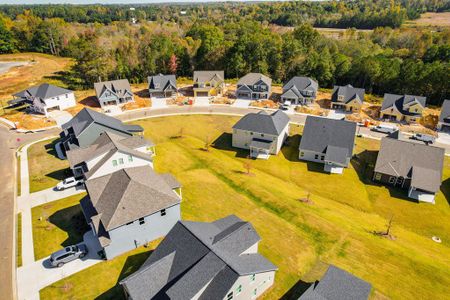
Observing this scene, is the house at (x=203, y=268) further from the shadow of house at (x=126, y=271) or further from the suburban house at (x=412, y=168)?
the suburban house at (x=412, y=168)

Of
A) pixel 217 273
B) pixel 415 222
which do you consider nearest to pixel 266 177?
pixel 415 222

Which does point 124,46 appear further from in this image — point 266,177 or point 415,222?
point 415,222

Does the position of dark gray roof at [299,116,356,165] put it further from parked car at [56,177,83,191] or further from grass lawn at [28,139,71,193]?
grass lawn at [28,139,71,193]

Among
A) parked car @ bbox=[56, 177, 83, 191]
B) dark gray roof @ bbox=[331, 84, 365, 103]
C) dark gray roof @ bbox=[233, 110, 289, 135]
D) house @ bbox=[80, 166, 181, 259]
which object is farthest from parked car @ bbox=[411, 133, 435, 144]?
parked car @ bbox=[56, 177, 83, 191]

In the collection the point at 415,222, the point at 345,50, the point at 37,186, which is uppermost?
the point at 345,50

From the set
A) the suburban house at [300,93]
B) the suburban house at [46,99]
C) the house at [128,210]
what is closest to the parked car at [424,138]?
the suburban house at [300,93]

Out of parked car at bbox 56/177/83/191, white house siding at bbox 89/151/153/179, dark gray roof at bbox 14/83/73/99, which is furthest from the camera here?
dark gray roof at bbox 14/83/73/99

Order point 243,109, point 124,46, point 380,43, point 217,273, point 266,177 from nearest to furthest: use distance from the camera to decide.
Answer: point 217,273 → point 266,177 → point 243,109 → point 124,46 → point 380,43
